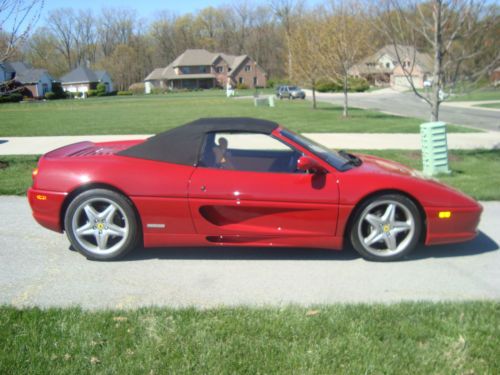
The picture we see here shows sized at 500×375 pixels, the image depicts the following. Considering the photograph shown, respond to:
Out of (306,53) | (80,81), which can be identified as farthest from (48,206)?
(80,81)

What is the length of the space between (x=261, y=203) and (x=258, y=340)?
1.64m

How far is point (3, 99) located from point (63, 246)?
67732mm

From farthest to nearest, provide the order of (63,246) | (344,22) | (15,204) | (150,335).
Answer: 1. (344,22)
2. (15,204)
3. (63,246)
4. (150,335)

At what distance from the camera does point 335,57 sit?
24.8 metres

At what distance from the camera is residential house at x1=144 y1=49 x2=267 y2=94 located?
98.9 m

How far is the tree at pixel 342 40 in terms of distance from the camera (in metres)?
23.9

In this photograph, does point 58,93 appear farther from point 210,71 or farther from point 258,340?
point 258,340

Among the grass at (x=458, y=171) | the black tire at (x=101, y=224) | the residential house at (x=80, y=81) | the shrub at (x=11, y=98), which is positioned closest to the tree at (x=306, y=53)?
the grass at (x=458, y=171)

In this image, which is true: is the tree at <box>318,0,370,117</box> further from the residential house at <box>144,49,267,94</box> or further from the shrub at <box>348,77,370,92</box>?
the residential house at <box>144,49,267,94</box>

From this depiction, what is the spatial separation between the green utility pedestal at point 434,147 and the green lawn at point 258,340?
224 inches

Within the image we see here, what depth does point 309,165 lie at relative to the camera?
4539 millimetres

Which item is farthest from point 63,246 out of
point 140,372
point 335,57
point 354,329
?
point 335,57

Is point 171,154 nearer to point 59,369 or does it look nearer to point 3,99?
point 59,369

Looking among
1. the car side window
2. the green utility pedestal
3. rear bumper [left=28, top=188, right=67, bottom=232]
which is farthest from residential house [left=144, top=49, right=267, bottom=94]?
rear bumper [left=28, top=188, right=67, bottom=232]
